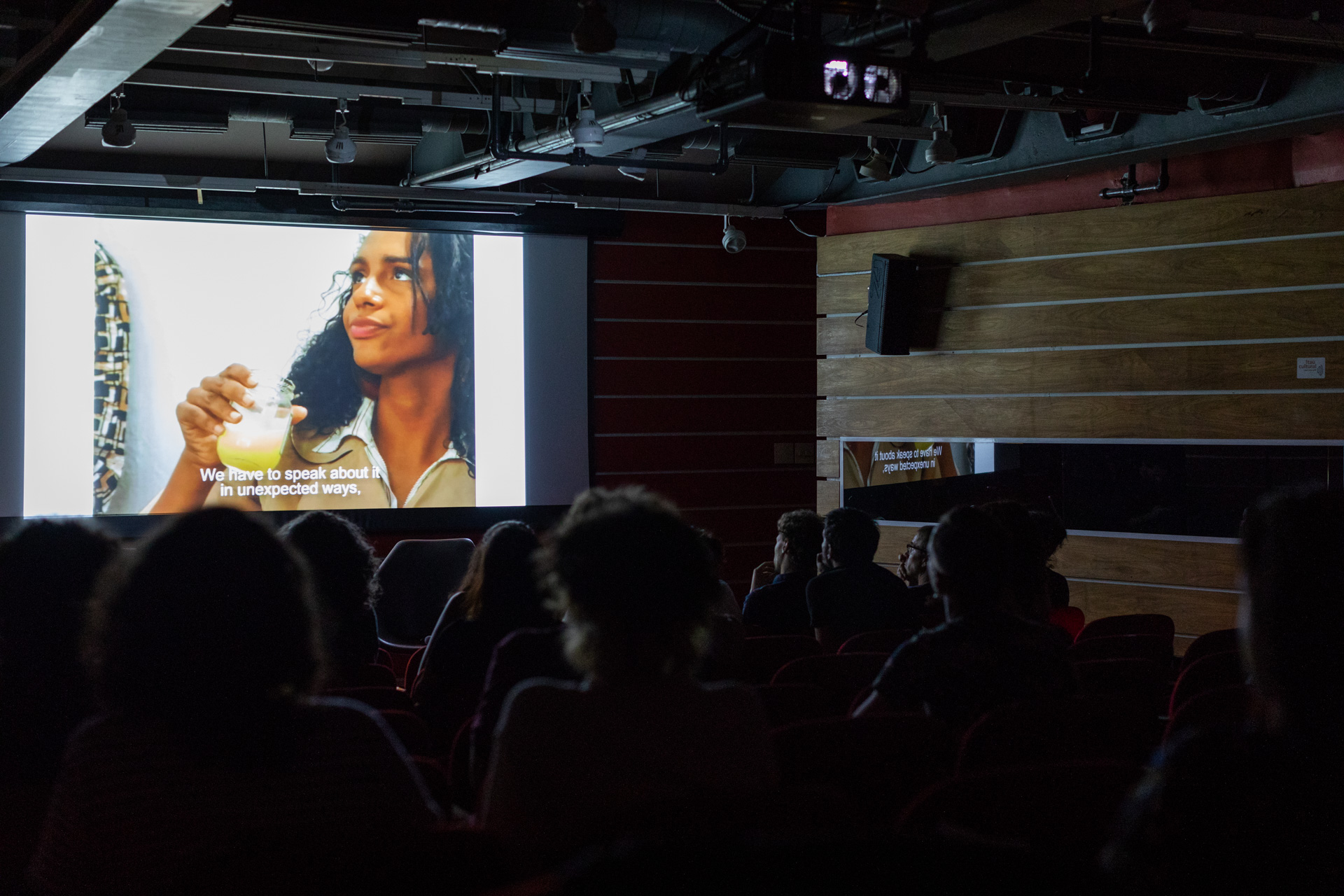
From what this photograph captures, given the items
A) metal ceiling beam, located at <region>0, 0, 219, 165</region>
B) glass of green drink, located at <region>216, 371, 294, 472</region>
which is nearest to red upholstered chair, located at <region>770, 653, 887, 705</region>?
metal ceiling beam, located at <region>0, 0, 219, 165</region>

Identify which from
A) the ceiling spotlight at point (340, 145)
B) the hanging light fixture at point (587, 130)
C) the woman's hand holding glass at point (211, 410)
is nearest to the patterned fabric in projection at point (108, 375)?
the woman's hand holding glass at point (211, 410)

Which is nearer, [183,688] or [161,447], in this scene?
[183,688]

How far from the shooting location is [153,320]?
7.71 m

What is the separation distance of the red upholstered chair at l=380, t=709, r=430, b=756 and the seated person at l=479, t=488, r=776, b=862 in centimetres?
57

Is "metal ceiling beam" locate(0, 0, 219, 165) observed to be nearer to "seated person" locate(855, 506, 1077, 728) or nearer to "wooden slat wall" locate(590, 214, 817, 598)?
"seated person" locate(855, 506, 1077, 728)

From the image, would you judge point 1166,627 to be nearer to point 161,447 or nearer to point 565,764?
point 565,764

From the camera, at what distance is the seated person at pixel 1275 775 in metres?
1.23

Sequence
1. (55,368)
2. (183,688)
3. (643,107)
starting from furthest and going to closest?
(55,368)
(643,107)
(183,688)

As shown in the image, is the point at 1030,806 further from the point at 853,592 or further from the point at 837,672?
the point at 853,592

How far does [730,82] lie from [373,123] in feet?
11.2

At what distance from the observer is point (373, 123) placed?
6758 mm

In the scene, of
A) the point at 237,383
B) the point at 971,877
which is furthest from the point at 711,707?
the point at 237,383

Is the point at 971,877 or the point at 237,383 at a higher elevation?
the point at 237,383

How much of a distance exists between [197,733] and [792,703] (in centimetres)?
138
